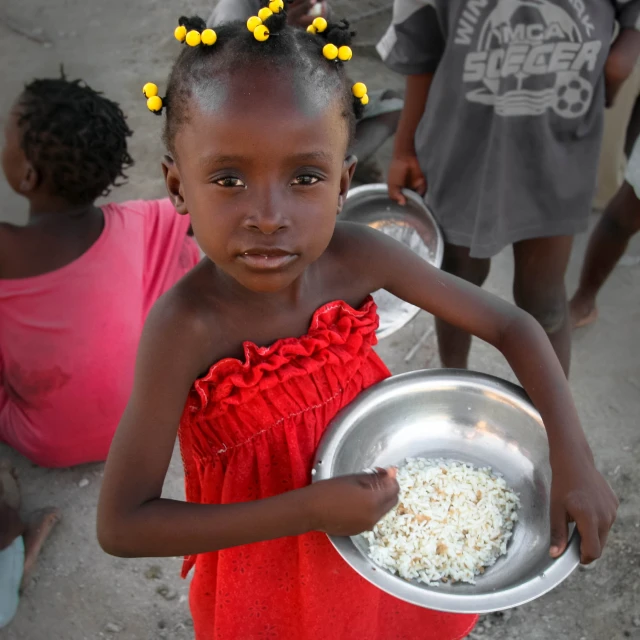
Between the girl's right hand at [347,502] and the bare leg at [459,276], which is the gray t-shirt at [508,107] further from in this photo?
the girl's right hand at [347,502]

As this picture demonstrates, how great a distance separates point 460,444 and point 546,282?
78 centimetres

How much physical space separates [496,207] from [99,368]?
1231 millimetres

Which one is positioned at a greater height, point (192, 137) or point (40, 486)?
point (192, 137)

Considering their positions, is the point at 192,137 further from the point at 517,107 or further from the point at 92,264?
the point at 92,264

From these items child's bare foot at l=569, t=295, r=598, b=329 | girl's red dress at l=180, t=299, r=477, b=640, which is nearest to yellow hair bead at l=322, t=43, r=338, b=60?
girl's red dress at l=180, t=299, r=477, b=640

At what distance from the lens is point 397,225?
2.18 metres

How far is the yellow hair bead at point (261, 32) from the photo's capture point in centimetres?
89

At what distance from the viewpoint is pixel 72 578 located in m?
1.99

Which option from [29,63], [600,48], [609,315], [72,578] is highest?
[600,48]

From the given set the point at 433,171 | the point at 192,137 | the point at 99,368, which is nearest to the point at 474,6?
the point at 433,171

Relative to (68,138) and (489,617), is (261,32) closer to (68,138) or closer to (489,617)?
(68,138)

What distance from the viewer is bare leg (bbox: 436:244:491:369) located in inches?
80.8

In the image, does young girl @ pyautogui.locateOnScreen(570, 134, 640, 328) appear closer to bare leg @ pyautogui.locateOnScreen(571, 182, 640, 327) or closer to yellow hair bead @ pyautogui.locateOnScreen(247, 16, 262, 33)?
bare leg @ pyautogui.locateOnScreen(571, 182, 640, 327)

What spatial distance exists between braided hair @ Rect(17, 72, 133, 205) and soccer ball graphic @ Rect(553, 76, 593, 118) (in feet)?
4.31
